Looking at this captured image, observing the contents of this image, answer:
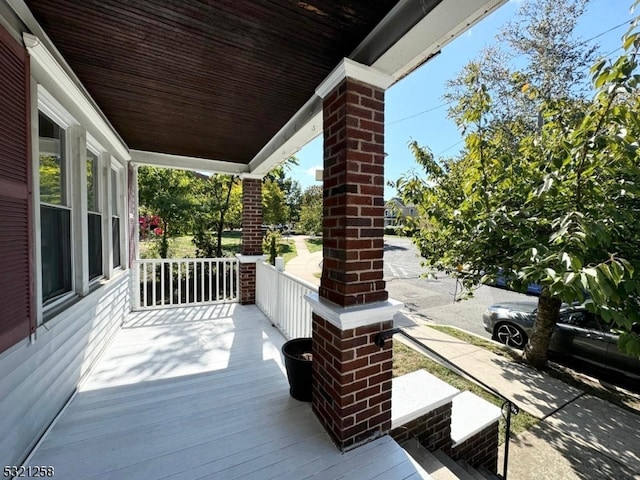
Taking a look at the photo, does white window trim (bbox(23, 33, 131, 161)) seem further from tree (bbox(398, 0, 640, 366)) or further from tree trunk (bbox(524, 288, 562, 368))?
tree trunk (bbox(524, 288, 562, 368))

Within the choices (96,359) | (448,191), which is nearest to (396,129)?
(448,191)

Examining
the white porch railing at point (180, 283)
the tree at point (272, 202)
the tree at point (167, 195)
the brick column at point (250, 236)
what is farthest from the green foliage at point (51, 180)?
the tree at point (272, 202)

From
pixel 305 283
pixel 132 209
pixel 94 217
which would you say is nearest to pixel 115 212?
pixel 132 209

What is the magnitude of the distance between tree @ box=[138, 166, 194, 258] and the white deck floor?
17.5 feet

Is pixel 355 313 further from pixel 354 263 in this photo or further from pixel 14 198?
pixel 14 198

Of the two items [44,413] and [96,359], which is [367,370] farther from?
[96,359]

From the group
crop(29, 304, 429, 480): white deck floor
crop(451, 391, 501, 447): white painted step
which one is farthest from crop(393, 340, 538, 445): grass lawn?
crop(29, 304, 429, 480): white deck floor

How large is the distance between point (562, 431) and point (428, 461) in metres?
2.21

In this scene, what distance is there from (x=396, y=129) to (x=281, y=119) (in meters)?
10.1

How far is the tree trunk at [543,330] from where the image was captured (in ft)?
15.1

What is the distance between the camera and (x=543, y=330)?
15.3ft

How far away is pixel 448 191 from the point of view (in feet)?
14.5

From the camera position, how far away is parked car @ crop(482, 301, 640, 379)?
4355 millimetres

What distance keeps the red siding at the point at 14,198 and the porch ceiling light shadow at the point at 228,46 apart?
0.36m
